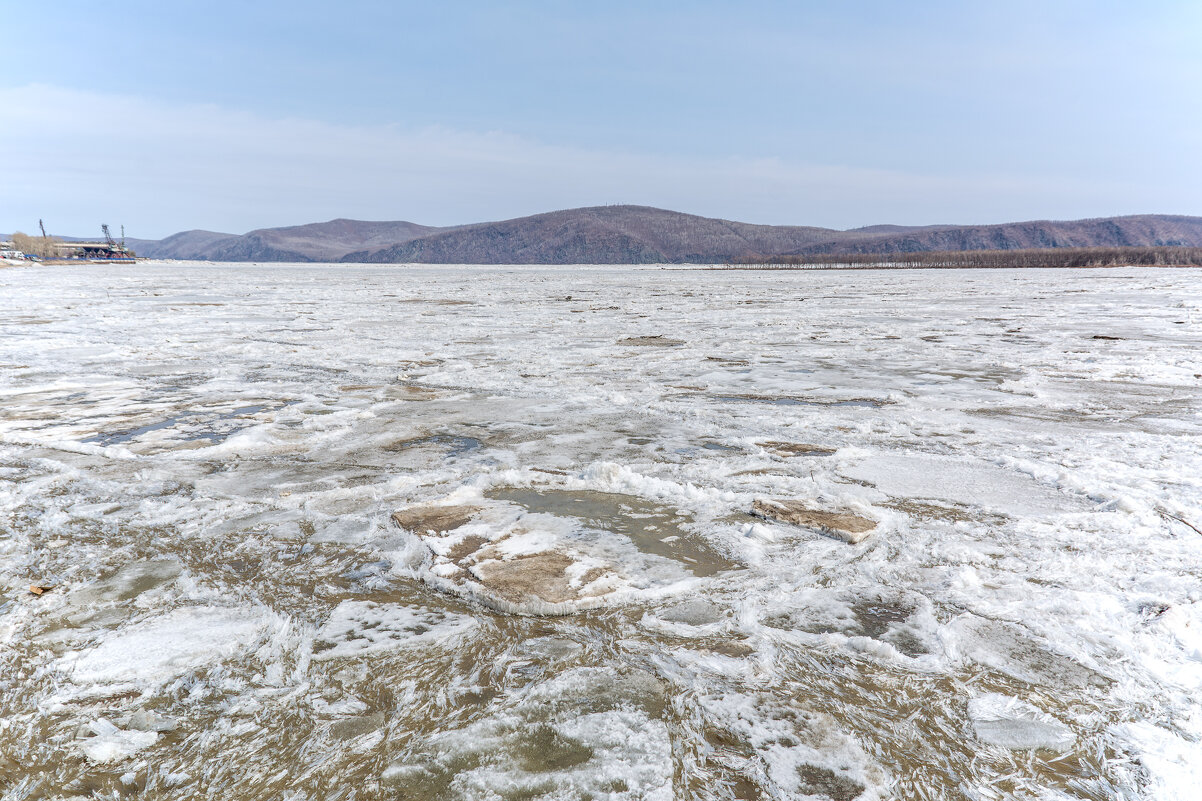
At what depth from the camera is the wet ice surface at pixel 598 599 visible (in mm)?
1504

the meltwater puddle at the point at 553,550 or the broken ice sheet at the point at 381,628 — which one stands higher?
the meltwater puddle at the point at 553,550

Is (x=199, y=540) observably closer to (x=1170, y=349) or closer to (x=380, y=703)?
(x=380, y=703)

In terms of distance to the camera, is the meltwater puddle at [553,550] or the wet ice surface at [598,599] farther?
the meltwater puddle at [553,550]

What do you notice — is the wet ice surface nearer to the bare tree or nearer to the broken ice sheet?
the broken ice sheet

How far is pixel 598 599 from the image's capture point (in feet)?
7.29

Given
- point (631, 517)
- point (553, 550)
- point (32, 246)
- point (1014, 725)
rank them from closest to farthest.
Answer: point (1014, 725) < point (553, 550) < point (631, 517) < point (32, 246)

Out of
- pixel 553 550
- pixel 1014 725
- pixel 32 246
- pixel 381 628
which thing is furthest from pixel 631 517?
pixel 32 246

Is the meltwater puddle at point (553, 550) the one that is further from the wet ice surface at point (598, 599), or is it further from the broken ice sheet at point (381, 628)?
the broken ice sheet at point (381, 628)

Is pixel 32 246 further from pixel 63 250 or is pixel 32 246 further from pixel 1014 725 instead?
pixel 1014 725

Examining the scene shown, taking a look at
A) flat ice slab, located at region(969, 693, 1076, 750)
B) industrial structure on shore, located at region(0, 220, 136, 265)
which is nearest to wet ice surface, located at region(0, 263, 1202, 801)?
flat ice slab, located at region(969, 693, 1076, 750)

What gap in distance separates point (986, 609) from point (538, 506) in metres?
1.91

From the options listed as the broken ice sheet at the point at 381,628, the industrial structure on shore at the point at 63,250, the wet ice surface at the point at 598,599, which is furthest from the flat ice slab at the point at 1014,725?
the industrial structure on shore at the point at 63,250

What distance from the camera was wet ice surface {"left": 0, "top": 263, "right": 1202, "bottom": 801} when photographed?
Answer: 1.50 m

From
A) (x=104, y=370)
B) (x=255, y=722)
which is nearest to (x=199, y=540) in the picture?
(x=255, y=722)
